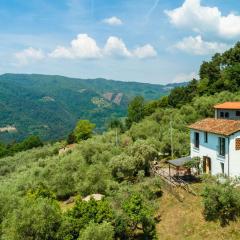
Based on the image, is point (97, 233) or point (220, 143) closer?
point (97, 233)

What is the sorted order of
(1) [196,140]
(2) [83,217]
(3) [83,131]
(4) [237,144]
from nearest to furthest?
(2) [83,217]
(4) [237,144]
(1) [196,140]
(3) [83,131]

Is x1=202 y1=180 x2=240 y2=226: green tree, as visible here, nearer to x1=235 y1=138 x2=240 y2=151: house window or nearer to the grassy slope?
the grassy slope

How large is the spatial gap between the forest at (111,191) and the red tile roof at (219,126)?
4871mm

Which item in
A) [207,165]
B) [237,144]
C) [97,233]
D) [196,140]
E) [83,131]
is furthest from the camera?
[83,131]

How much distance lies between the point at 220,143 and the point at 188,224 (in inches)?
401

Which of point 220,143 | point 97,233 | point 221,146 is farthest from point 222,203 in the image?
point 97,233

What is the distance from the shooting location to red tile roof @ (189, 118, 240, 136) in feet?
122

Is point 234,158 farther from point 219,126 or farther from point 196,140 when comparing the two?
point 196,140

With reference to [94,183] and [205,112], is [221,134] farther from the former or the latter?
[205,112]

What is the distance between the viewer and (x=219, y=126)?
132 feet

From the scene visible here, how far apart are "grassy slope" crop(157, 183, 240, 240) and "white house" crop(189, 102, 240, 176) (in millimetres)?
3558

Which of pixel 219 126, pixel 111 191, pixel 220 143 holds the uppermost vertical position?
pixel 219 126

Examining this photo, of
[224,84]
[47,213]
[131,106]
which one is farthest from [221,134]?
[131,106]

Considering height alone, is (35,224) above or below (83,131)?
above
